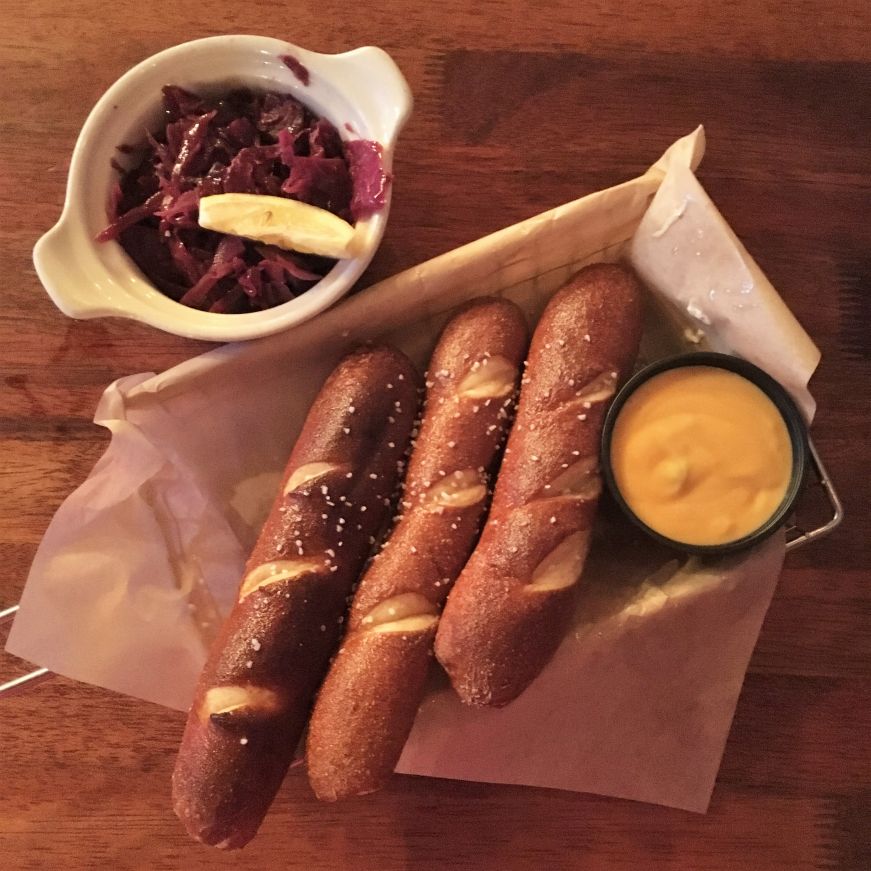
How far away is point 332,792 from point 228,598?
10.2 inches

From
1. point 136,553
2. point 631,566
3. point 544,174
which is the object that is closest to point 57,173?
point 136,553

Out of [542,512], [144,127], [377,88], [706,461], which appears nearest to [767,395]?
[706,461]

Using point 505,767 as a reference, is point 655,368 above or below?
above

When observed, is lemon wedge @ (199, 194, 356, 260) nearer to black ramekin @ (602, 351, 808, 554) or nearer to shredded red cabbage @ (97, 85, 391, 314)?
shredded red cabbage @ (97, 85, 391, 314)

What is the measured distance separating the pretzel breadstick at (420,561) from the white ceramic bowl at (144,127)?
18cm

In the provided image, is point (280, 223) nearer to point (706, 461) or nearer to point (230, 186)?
point (230, 186)

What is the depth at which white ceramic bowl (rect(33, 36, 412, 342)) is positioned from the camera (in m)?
0.82

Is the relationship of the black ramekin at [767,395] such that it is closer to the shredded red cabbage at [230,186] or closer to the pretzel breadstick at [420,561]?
the pretzel breadstick at [420,561]

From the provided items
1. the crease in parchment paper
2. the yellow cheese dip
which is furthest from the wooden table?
the yellow cheese dip

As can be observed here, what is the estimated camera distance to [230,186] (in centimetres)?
84

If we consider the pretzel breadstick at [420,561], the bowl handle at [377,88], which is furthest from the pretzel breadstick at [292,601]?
the bowl handle at [377,88]

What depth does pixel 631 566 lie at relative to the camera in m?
1.00

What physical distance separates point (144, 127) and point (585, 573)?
2.26ft

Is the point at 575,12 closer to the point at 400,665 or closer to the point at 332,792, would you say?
the point at 400,665
